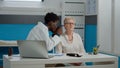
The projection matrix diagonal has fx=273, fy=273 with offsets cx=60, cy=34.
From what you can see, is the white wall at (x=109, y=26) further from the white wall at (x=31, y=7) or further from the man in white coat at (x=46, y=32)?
the man in white coat at (x=46, y=32)

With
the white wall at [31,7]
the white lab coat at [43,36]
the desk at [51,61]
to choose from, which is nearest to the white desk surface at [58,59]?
the desk at [51,61]

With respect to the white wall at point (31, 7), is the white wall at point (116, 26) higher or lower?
lower

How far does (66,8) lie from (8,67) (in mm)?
2728

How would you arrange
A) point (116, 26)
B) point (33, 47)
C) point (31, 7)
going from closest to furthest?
point (33, 47) < point (116, 26) < point (31, 7)

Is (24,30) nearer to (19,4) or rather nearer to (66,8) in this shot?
(19,4)

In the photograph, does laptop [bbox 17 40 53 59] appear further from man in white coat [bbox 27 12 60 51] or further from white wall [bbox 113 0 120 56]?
white wall [bbox 113 0 120 56]

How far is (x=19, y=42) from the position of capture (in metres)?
2.83

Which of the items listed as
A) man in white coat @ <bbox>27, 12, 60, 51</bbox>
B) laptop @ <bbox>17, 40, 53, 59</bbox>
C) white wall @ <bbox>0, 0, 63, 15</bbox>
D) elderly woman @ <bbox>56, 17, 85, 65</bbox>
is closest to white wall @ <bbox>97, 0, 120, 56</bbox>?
elderly woman @ <bbox>56, 17, 85, 65</bbox>

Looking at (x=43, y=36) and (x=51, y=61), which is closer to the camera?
Result: (x=51, y=61)

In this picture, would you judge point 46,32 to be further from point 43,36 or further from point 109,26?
point 109,26

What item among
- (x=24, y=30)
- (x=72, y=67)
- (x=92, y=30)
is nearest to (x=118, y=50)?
(x=92, y=30)

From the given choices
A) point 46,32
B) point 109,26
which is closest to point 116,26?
point 109,26

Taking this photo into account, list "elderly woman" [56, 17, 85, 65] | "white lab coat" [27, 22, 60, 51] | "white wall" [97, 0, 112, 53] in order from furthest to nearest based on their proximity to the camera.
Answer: "white wall" [97, 0, 112, 53], "elderly woman" [56, 17, 85, 65], "white lab coat" [27, 22, 60, 51]

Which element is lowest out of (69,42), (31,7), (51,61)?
(51,61)
